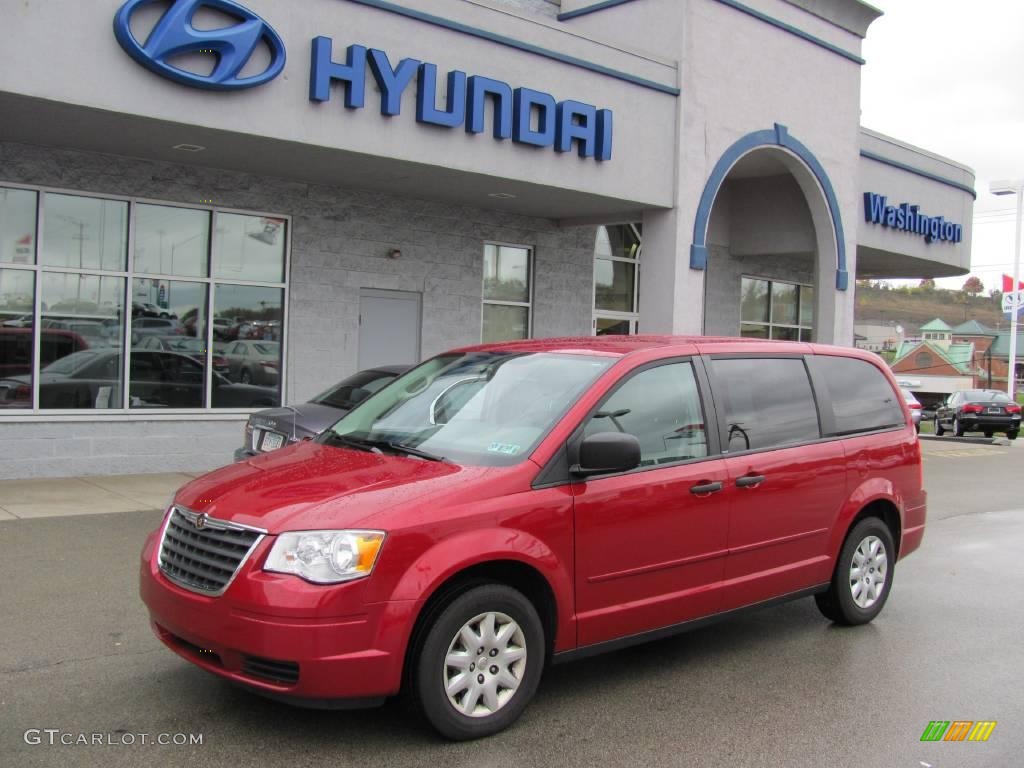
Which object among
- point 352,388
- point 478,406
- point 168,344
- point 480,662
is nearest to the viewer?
point 480,662

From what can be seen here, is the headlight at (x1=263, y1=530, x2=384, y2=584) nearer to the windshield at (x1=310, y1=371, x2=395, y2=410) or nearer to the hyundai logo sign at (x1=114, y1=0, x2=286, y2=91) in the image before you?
the windshield at (x1=310, y1=371, x2=395, y2=410)

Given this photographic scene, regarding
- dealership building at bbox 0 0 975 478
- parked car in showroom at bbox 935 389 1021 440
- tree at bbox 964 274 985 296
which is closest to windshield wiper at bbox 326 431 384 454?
dealership building at bbox 0 0 975 478

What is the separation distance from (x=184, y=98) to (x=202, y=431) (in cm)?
427

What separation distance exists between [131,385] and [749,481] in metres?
8.58

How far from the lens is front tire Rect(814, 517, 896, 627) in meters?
6.15

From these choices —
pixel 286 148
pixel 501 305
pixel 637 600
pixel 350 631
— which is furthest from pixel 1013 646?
pixel 501 305

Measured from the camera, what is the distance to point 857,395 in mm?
6461

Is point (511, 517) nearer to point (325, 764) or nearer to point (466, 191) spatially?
point (325, 764)

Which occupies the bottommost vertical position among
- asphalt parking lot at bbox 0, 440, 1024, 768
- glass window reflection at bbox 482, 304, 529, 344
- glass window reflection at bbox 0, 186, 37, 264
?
asphalt parking lot at bbox 0, 440, 1024, 768

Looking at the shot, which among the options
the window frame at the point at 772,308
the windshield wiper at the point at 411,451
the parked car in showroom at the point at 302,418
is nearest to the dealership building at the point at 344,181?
the parked car in showroom at the point at 302,418

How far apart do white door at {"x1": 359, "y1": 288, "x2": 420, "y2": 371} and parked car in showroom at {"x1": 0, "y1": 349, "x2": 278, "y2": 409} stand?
157 centimetres

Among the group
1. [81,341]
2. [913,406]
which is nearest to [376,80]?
[81,341]

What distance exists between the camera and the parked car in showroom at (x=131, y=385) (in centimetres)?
1109

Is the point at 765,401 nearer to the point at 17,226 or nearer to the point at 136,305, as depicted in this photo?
the point at 136,305
